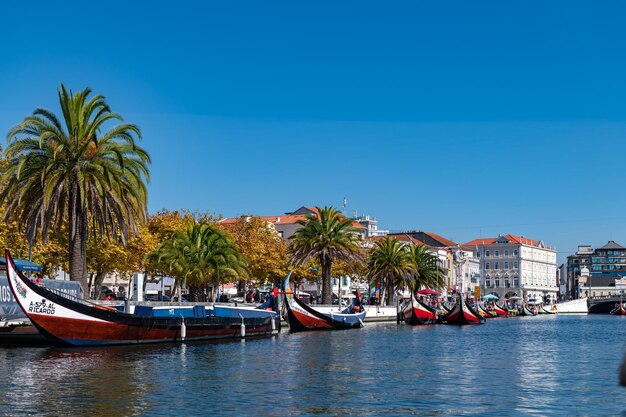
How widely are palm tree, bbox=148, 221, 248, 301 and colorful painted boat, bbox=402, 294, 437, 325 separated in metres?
24.2

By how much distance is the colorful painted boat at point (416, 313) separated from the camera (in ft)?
310

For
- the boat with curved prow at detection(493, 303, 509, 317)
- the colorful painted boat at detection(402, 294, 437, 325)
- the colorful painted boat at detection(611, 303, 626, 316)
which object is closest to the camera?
the colorful painted boat at detection(402, 294, 437, 325)

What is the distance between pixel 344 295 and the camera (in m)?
152

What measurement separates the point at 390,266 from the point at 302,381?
76.0m

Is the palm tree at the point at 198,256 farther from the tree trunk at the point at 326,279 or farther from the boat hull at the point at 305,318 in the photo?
the tree trunk at the point at 326,279

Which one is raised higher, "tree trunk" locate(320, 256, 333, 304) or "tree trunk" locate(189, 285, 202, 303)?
"tree trunk" locate(320, 256, 333, 304)

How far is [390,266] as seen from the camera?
355ft

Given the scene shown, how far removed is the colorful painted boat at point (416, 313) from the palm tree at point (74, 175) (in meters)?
47.6

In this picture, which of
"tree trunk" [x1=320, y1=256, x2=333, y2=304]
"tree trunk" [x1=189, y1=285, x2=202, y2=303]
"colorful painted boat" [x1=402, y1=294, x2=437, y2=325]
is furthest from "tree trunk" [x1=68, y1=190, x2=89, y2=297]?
"colorful painted boat" [x1=402, y1=294, x2=437, y2=325]

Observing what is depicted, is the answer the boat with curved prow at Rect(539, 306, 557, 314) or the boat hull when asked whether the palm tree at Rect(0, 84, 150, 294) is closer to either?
the boat hull

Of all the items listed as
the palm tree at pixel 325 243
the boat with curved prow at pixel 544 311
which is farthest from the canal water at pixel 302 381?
the boat with curved prow at pixel 544 311

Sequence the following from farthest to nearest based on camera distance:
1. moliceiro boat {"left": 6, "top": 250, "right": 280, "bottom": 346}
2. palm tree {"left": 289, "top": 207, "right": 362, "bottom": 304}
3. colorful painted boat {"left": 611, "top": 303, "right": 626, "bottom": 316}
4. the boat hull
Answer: colorful painted boat {"left": 611, "top": 303, "right": 626, "bottom": 316} < palm tree {"left": 289, "top": 207, "right": 362, "bottom": 304} < the boat hull < moliceiro boat {"left": 6, "top": 250, "right": 280, "bottom": 346}

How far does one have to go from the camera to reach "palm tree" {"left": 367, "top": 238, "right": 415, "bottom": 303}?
108562 millimetres

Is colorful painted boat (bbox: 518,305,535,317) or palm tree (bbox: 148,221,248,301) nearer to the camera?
palm tree (bbox: 148,221,248,301)
